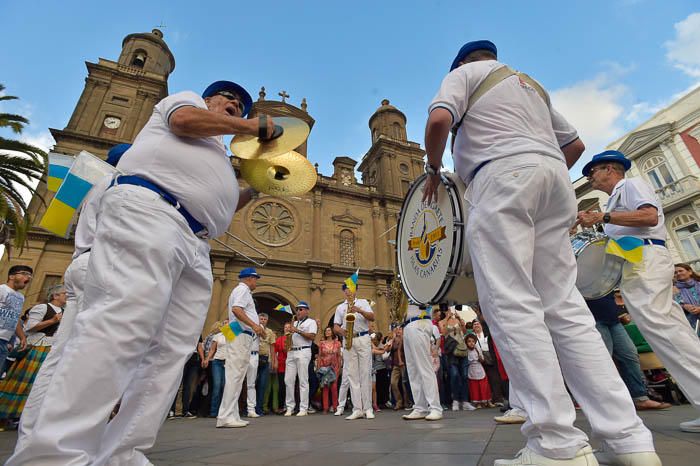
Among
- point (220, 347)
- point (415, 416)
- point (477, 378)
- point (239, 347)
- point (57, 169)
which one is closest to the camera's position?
point (57, 169)

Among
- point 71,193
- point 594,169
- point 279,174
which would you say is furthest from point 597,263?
point 71,193

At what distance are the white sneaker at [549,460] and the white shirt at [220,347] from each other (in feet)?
24.0

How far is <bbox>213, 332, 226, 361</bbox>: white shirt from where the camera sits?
7.80 meters

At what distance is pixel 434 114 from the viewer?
1849mm

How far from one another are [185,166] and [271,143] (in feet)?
1.86

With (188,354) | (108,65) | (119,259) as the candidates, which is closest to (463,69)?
(119,259)

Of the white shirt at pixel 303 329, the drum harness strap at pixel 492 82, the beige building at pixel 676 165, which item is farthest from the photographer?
the beige building at pixel 676 165

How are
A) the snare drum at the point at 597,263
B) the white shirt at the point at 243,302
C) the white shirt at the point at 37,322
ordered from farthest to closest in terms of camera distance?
1. the white shirt at the point at 243,302
2. the white shirt at the point at 37,322
3. the snare drum at the point at 597,263

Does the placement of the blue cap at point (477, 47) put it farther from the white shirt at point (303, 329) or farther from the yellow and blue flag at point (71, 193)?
the white shirt at point (303, 329)

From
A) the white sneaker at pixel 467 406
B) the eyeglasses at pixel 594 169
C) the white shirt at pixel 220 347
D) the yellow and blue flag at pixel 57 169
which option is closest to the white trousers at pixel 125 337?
the yellow and blue flag at pixel 57 169

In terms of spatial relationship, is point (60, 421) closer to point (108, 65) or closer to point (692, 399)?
point (692, 399)

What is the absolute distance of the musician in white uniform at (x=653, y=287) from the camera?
8.11 ft

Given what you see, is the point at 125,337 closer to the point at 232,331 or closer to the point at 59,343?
the point at 59,343

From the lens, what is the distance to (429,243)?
230cm
